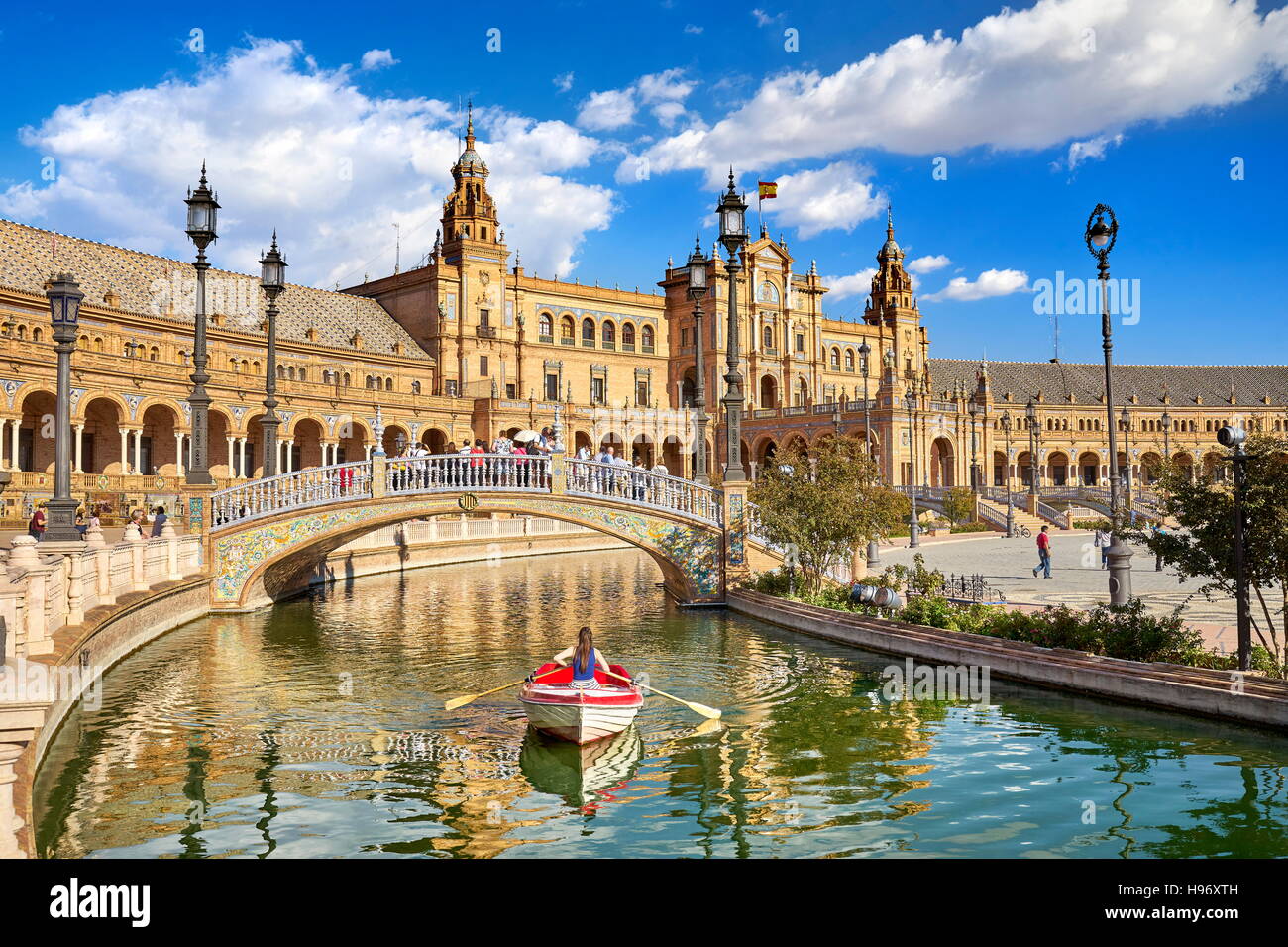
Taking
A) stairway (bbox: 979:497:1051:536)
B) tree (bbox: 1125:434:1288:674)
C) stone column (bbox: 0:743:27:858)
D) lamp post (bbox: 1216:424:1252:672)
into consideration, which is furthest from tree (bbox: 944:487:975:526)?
stone column (bbox: 0:743:27:858)

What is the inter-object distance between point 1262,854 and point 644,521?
16.8 meters

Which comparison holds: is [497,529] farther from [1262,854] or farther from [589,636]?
[1262,854]

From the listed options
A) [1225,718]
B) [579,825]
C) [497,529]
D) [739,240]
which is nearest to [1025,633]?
[1225,718]

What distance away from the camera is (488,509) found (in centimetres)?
2455

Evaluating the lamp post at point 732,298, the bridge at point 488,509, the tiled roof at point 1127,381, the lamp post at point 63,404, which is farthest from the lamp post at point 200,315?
the tiled roof at point 1127,381

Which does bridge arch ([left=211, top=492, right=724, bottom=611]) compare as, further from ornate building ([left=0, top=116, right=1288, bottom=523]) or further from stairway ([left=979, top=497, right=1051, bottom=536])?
stairway ([left=979, top=497, right=1051, bottom=536])

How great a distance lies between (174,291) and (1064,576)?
48.2 m

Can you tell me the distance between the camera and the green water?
9.40 m

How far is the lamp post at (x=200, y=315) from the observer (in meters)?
21.3

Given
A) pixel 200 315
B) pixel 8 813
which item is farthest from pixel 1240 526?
pixel 200 315

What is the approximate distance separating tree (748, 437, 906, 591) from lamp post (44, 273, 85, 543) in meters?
13.7

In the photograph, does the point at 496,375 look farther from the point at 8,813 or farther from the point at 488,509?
the point at 8,813

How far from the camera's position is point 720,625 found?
22.4 metres

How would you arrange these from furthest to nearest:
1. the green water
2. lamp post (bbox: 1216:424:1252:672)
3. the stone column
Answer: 1. lamp post (bbox: 1216:424:1252:672)
2. the green water
3. the stone column
